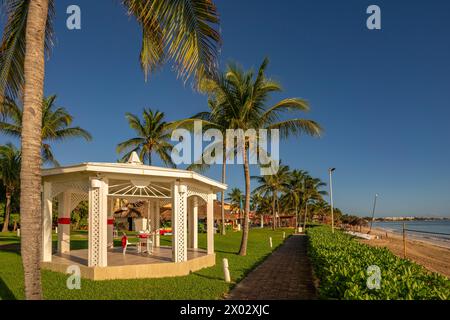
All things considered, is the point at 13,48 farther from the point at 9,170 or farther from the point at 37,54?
the point at 9,170

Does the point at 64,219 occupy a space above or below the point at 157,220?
above

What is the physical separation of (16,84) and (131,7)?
11.5 feet

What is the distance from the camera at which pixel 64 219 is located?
15.0m

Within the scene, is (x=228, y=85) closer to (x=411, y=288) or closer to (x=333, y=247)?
(x=333, y=247)

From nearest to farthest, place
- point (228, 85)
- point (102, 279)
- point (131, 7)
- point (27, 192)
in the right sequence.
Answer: point (27, 192) < point (131, 7) < point (102, 279) < point (228, 85)

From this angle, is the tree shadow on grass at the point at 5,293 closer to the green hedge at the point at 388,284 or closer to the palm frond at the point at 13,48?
the palm frond at the point at 13,48

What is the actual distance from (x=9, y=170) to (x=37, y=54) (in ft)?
115

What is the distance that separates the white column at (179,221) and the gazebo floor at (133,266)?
0.40m

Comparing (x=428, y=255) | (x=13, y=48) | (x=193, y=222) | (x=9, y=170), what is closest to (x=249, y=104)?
(x=193, y=222)

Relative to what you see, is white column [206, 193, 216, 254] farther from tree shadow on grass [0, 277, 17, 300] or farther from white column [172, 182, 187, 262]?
tree shadow on grass [0, 277, 17, 300]

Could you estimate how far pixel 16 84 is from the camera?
875 centimetres

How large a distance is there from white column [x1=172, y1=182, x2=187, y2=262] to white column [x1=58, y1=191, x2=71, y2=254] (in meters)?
5.28

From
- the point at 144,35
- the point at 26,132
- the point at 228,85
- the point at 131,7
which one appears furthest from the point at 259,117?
the point at 26,132
